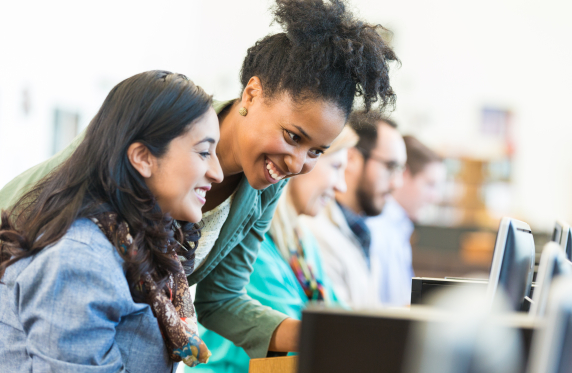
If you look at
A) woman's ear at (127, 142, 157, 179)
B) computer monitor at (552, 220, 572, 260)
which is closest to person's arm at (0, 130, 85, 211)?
woman's ear at (127, 142, 157, 179)

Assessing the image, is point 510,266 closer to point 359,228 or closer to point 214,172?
point 214,172

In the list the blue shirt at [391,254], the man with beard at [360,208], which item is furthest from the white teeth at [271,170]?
the blue shirt at [391,254]

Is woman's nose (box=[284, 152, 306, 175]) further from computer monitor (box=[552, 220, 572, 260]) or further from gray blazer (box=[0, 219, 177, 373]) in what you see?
computer monitor (box=[552, 220, 572, 260])

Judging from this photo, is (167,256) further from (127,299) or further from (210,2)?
(210,2)

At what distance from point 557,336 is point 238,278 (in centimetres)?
98

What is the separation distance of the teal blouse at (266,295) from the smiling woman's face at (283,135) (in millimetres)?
610

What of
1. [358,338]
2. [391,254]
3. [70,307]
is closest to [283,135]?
[70,307]

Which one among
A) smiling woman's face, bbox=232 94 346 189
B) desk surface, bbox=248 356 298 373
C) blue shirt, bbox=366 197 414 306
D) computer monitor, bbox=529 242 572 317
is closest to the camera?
computer monitor, bbox=529 242 572 317

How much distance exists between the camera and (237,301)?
1339 millimetres

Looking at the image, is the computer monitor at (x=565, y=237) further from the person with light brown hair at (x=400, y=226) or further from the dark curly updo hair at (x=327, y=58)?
the person with light brown hair at (x=400, y=226)

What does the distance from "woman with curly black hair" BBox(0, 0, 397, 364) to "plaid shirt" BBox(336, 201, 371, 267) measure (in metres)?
1.45

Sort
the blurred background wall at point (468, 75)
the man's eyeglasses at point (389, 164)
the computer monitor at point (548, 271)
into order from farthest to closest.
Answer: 1. the blurred background wall at point (468, 75)
2. the man's eyeglasses at point (389, 164)
3. the computer monitor at point (548, 271)

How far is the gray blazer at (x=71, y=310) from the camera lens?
0.75 meters

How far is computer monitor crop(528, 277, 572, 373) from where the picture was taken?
460 millimetres
